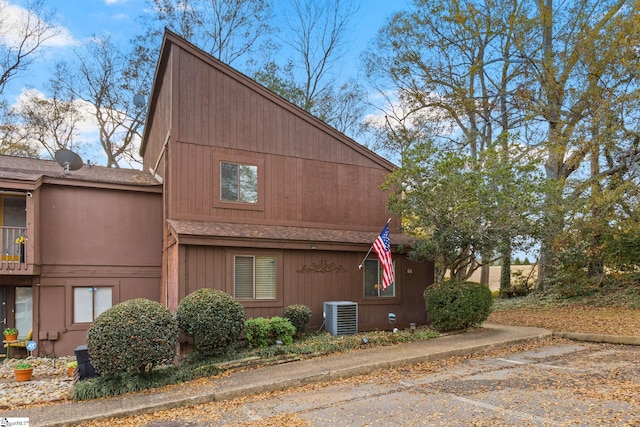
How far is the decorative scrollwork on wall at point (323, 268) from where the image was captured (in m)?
11.9

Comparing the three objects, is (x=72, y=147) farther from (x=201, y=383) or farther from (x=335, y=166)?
(x=201, y=383)

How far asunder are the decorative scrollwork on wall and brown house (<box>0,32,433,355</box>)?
27 mm

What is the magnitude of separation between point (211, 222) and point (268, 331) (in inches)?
120

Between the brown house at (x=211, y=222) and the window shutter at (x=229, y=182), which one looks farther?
the window shutter at (x=229, y=182)

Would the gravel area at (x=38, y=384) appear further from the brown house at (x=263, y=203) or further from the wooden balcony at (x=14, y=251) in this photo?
the brown house at (x=263, y=203)

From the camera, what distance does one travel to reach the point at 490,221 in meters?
11.2

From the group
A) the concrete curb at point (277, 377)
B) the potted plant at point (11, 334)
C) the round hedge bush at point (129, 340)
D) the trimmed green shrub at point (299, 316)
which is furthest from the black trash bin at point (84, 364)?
the potted plant at point (11, 334)

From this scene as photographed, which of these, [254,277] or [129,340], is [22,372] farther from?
[254,277]

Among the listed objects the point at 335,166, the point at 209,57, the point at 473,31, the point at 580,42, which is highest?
the point at 473,31

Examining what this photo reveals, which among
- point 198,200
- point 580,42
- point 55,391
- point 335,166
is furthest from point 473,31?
point 55,391

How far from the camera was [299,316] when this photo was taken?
11055 millimetres

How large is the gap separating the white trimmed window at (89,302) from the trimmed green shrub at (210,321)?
438 cm

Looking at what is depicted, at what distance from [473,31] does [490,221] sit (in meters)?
12.6

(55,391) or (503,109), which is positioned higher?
(503,109)
